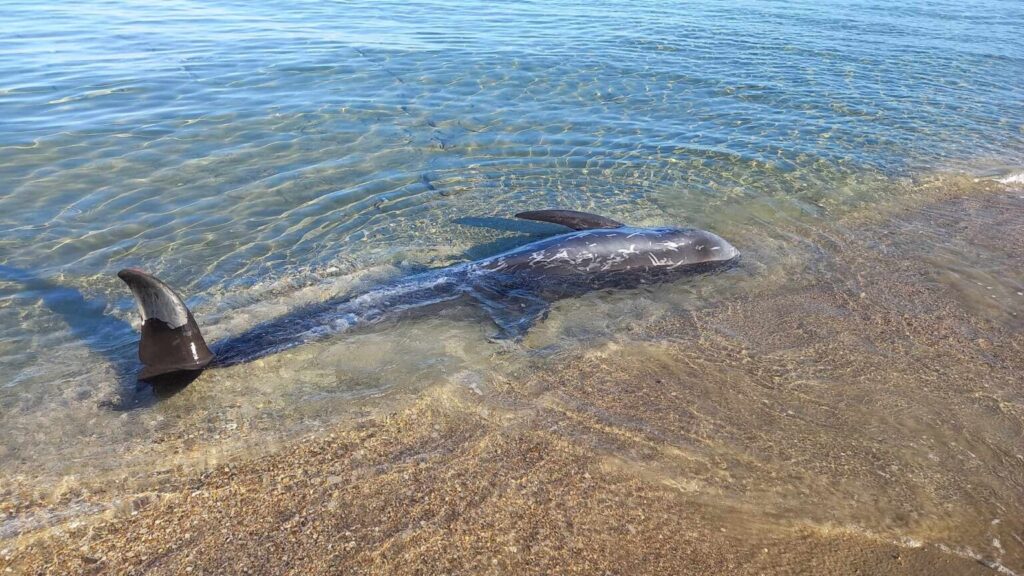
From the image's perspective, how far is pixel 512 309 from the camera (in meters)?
6.42

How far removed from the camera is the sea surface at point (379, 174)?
521 centimetres

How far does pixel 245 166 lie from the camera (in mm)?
9344

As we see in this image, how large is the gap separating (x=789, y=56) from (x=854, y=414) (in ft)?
47.0

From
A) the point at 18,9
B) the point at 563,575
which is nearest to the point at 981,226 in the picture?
the point at 563,575

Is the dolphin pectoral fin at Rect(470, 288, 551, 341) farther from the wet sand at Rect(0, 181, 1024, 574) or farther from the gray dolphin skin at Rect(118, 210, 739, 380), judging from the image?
the wet sand at Rect(0, 181, 1024, 574)

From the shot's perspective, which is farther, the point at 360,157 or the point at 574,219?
the point at 360,157

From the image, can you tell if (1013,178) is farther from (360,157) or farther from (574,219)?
(360,157)

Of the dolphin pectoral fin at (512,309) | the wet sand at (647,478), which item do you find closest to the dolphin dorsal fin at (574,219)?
→ the dolphin pectoral fin at (512,309)

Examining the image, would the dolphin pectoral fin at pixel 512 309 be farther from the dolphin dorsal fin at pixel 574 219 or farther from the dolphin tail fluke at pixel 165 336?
the dolphin tail fluke at pixel 165 336

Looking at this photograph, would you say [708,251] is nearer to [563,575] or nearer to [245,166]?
[563,575]

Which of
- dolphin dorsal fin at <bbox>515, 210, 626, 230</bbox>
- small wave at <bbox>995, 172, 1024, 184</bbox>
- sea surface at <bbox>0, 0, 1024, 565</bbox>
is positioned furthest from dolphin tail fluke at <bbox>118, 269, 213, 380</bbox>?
small wave at <bbox>995, 172, 1024, 184</bbox>

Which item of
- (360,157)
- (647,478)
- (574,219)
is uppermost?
(360,157)

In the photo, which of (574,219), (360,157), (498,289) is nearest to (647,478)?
(498,289)

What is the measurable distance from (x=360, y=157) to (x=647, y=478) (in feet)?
24.0
